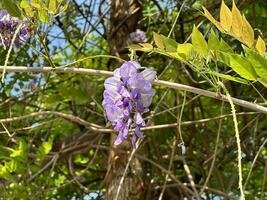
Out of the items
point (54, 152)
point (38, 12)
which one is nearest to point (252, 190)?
point (54, 152)

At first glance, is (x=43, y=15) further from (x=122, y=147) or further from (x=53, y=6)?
(x=122, y=147)

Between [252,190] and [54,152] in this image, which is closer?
[54,152]

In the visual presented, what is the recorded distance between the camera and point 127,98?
80cm

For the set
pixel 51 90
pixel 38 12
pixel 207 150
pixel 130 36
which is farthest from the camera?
pixel 51 90

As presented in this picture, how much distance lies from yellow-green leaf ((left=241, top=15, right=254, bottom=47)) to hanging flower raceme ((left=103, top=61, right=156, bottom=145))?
0.47ft

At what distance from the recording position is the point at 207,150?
6.23 feet

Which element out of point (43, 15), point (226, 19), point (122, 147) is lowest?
point (122, 147)

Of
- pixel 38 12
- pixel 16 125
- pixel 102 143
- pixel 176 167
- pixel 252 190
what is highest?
pixel 38 12

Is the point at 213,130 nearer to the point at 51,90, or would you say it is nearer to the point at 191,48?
the point at 51,90

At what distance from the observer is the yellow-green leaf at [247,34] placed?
0.73 meters

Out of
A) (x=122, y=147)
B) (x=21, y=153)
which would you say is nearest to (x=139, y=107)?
(x=21, y=153)

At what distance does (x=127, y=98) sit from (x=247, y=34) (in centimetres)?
17

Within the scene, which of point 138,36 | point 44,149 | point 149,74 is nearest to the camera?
point 149,74

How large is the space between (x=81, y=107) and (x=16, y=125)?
21 cm
